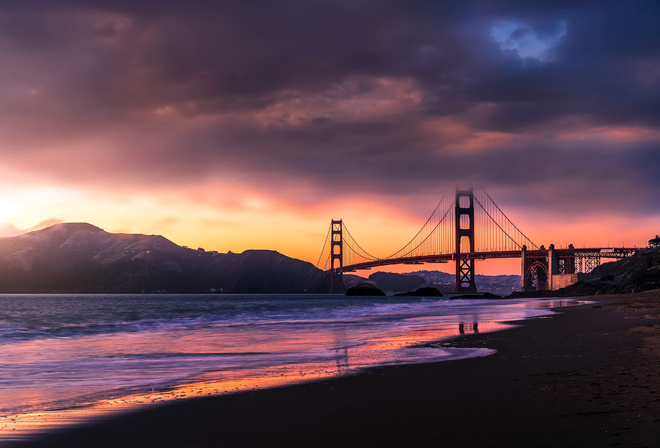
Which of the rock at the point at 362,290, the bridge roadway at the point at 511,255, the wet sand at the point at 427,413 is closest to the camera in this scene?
the wet sand at the point at 427,413

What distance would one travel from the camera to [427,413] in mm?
6020

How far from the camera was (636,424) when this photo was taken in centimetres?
488

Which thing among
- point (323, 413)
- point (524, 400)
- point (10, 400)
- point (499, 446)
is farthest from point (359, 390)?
point (10, 400)

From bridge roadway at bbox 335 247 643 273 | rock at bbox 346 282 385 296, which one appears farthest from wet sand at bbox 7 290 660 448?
rock at bbox 346 282 385 296

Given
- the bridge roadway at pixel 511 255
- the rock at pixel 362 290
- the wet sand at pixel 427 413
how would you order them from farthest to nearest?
the rock at pixel 362 290, the bridge roadway at pixel 511 255, the wet sand at pixel 427 413

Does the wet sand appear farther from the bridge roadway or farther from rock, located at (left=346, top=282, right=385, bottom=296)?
rock, located at (left=346, top=282, right=385, bottom=296)

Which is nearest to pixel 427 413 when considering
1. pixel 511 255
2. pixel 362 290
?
pixel 511 255

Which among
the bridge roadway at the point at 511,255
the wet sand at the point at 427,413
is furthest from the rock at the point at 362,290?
the wet sand at the point at 427,413

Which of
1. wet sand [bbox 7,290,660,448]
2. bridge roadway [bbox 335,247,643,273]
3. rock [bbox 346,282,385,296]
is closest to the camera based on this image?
wet sand [bbox 7,290,660,448]

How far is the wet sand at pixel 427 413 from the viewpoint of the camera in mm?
4902

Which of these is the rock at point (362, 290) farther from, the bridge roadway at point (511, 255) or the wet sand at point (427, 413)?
the wet sand at point (427, 413)

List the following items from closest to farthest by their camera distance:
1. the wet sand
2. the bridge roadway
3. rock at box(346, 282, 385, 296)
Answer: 1. the wet sand
2. the bridge roadway
3. rock at box(346, 282, 385, 296)

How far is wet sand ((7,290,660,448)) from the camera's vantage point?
4.90m

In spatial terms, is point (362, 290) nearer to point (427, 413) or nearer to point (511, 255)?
point (511, 255)
